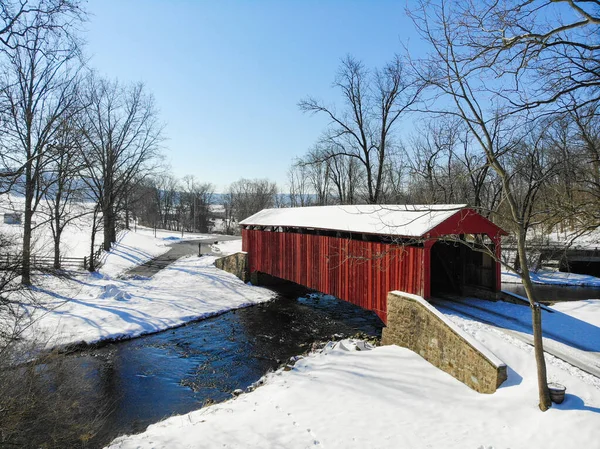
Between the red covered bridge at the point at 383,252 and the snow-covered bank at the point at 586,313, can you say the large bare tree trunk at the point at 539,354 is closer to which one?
the red covered bridge at the point at 383,252

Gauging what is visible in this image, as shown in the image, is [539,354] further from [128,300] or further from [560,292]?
[560,292]

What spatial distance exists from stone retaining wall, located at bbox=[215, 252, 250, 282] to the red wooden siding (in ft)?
4.37

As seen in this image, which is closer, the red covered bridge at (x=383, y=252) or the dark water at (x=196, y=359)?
the dark water at (x=196, y=359)

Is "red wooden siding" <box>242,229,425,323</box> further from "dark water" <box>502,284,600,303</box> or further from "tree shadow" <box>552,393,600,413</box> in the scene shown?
"dark water" <box>502,284,600,303</box>

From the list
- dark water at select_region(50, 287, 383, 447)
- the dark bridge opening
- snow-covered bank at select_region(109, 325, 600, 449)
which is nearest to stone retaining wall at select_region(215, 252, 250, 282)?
dark water at select_region(50, 287, 383, 447)

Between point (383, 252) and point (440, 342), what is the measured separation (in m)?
2.40

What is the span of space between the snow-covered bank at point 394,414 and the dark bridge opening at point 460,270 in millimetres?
3781

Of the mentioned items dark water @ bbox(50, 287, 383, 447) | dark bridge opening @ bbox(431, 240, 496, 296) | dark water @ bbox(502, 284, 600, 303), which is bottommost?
dark water @ bbox(50, 287, 383, 447)

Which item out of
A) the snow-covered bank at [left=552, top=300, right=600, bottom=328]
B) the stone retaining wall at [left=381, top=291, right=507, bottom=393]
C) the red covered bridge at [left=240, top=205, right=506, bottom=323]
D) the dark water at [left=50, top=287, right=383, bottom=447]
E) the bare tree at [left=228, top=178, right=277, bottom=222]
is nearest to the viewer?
the stone retaining wall at [left=381, top=291, right=507, bottom=393]

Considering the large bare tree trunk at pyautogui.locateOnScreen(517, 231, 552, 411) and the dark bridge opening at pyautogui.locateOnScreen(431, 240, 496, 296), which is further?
the dark bridge opening at pyautogui.locateOnScreen(431, 240, 496, 296)

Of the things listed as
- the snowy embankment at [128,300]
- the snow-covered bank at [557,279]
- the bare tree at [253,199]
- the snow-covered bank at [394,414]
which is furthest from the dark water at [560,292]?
the bare tree at [253,199]

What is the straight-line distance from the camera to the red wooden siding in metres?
9.84

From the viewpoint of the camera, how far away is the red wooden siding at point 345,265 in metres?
9.84

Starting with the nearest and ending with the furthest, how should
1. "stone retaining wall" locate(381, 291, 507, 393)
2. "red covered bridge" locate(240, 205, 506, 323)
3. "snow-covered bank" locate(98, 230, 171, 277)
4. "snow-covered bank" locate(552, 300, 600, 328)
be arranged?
"stone retaining wall" locate(381, 291, 507, 393)
"snow-covered bank" locate(552, 300, 600, 328)
"red covered bridge" locate(240, 205, 506, 323)
"snow-covered bank" locate(98, 230, 171, 277)
